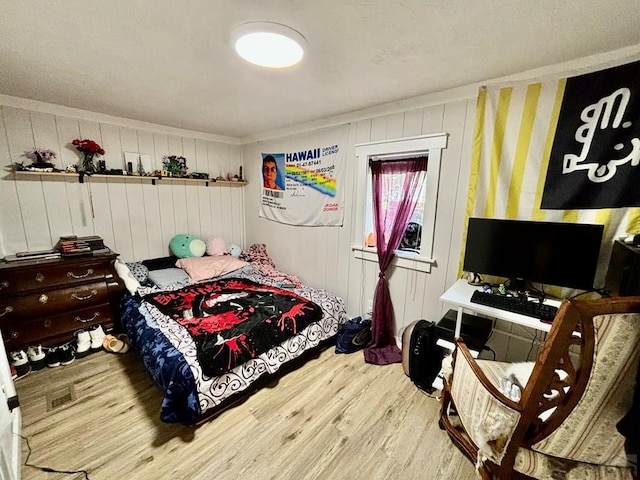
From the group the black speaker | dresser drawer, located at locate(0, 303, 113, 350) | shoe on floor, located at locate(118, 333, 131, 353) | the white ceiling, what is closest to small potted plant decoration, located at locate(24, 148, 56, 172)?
the white ceiling

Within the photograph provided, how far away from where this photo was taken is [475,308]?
1.57 meters

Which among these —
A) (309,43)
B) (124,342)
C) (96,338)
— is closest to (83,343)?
(96,338)

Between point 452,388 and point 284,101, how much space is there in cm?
234

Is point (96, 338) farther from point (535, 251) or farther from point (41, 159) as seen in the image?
point (535, 251)

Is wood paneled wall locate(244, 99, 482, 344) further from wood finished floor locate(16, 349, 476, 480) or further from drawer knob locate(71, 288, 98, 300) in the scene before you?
drawer knob locate(71, 288, 98, 300)

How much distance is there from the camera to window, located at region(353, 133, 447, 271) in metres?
2.12

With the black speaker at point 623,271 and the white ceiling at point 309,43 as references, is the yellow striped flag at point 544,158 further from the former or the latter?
the white ceiling at point 309,43

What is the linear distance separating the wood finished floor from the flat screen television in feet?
3.55

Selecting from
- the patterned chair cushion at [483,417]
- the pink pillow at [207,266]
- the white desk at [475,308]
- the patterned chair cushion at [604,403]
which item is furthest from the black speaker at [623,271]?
the pink pillow at [207,266]

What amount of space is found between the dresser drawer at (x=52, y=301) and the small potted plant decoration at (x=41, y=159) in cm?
110

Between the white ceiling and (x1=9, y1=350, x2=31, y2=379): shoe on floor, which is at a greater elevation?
the white ceiling

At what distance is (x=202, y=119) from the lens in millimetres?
2812

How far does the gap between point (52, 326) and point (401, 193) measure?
3261 mm

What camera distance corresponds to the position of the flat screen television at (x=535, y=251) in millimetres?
1491
